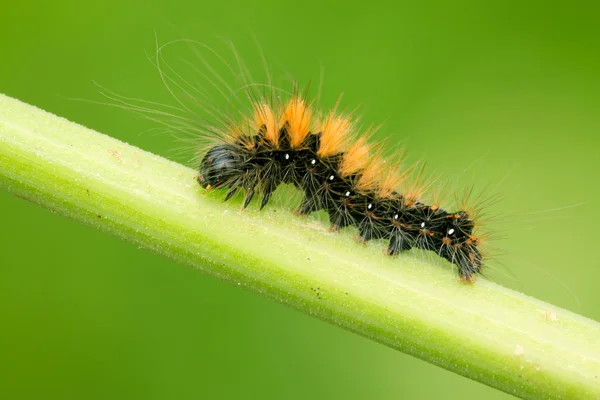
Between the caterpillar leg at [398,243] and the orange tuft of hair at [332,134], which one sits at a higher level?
the orange tuft of hair at [332,134]

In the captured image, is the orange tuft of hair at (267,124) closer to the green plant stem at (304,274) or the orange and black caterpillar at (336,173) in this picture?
the orange and black caterpillar at (336,173)

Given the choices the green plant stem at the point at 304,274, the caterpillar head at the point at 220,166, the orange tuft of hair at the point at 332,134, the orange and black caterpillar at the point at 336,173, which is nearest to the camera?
the green plant stem at the point at 304,274

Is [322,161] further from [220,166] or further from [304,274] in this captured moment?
[304,274]

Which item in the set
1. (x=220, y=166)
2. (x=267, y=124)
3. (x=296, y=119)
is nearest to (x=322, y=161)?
(x=296, y=119)

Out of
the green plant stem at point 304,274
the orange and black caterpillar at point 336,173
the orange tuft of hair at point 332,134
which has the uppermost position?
the orange tuft of hair at point 332,134

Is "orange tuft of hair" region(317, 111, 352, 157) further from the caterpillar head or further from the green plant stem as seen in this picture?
the green plant stem

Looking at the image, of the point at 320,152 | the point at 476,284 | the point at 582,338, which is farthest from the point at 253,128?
the point at 582,338

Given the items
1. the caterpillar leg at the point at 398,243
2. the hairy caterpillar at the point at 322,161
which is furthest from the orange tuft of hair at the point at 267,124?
the caterpillar leg at the point at 398,243

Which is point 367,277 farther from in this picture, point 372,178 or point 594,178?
point 594,178
